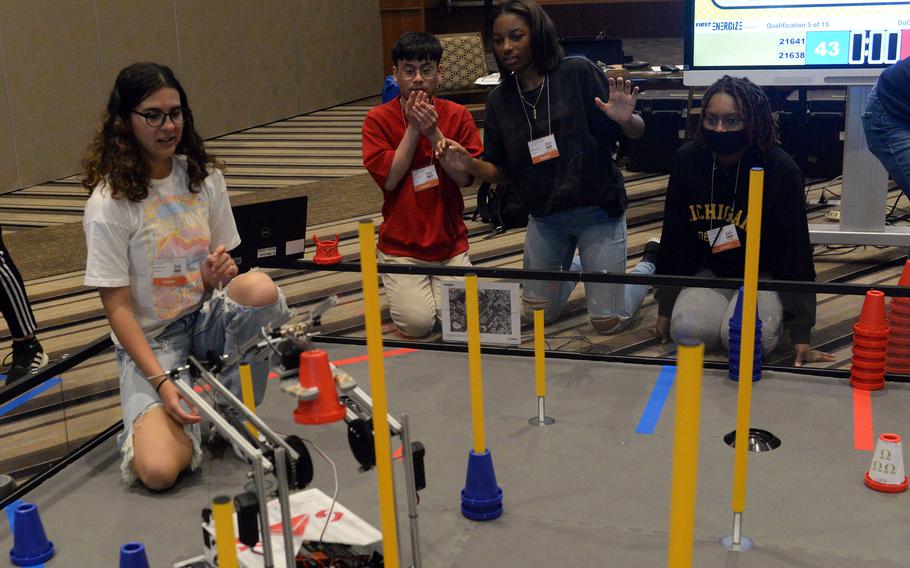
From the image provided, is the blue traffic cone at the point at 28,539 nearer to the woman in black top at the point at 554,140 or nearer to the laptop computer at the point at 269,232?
the laptop computer at the point at 269,232

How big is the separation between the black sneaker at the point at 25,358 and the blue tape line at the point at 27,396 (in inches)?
33.0

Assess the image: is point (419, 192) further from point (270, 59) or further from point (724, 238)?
point (270, 59)

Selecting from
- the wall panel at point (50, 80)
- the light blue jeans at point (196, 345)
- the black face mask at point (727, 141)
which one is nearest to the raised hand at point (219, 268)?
the light blue jeans at point (196, 345)

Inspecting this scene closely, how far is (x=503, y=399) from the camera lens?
3209 mm

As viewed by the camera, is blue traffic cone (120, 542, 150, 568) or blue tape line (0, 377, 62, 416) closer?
blue traffic cone (120, 542, 150, 568)

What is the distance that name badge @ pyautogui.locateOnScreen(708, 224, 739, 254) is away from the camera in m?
3.44

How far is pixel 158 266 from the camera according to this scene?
9.05ft

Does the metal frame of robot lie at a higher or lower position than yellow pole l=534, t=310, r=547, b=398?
higher

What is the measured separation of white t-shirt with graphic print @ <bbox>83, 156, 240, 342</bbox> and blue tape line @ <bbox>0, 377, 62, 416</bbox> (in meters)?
0.30

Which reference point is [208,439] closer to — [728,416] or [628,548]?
[628,548]

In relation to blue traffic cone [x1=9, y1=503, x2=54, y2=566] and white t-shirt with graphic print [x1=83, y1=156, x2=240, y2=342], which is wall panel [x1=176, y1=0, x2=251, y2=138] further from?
blue traffic cone [x1=9, y1=503, x2=54, y2=566]

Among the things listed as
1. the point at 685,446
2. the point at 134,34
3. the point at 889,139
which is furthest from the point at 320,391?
the point at 134,34

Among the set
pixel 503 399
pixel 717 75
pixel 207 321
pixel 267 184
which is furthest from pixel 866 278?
pixel 267 184

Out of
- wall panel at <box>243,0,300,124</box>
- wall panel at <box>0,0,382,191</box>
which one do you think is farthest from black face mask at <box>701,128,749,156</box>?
wall panel at <box>243,0,300,124</box>
